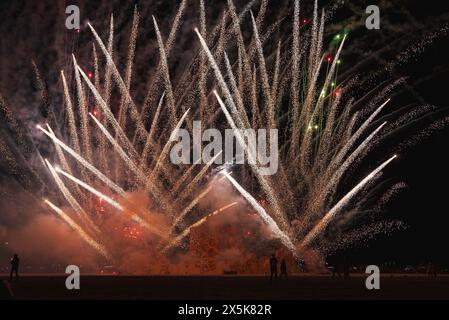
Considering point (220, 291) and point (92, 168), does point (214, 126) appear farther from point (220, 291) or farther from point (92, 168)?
point (220, 291)

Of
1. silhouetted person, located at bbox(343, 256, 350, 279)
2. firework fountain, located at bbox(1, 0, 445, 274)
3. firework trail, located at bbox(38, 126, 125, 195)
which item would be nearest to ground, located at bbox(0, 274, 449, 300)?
silhouetted person, located at bbox(343, 256, 350, 279)

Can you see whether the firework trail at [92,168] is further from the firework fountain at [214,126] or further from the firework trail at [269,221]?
the firework trail at [269,221]

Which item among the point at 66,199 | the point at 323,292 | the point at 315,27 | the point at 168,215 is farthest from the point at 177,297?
the point at 66,199

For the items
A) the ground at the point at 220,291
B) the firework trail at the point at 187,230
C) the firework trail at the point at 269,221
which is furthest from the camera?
the firework trail at the point at 187,230

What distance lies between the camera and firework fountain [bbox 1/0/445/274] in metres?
29.4

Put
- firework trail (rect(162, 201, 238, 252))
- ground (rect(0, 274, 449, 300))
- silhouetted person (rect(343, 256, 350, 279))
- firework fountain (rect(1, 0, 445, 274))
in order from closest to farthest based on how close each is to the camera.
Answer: ground (rect(0, 274, 449, 300)) → silhouetted person (rect(343, 256, 350, 279)) → firework fountain (rect(1, 0, 445, 274)) → firework trail (rect(162, 201, 238, 252))

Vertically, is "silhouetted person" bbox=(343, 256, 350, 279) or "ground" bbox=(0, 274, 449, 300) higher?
"silhouetted person" bbox=(343, 256, 350, 279)

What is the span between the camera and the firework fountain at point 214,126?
29.4 metres

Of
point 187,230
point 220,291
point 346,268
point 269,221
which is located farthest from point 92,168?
point 220,291

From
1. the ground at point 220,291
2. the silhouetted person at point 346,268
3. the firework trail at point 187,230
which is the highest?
the firework trail at point 187,230

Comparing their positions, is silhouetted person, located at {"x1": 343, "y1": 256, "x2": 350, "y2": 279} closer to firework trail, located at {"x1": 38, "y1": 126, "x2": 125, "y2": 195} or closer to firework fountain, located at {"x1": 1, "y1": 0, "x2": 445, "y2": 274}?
firework fountain, located at {"x1": 1, "y1": 0, "x2": 445, "y2": 274}

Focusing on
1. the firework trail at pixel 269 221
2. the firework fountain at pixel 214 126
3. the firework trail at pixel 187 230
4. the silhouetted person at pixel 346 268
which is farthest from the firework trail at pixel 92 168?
the silhouetted person at pixel 346 268

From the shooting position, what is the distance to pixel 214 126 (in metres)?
31.4

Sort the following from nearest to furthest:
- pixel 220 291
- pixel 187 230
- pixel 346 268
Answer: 1. pixel 220 291
2. pixel 346 268
3. pixel 187 230
